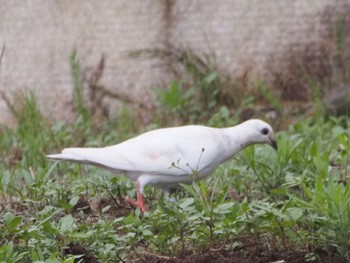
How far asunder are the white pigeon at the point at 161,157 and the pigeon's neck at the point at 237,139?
0.09m

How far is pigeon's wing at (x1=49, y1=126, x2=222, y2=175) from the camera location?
6.73 m

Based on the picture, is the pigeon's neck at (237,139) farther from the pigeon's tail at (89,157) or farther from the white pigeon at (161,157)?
the pigeon's tail at (89,157)

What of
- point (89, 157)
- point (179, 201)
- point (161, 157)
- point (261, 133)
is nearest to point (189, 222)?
point (179, 201)

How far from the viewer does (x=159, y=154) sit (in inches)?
268

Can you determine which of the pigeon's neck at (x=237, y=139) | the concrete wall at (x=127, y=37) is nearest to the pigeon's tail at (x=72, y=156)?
the pigeon's neck at (x=237, y=139)

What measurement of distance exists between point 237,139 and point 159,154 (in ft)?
2.09

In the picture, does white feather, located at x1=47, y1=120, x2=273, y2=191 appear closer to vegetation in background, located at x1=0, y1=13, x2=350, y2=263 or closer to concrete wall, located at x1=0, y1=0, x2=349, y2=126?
vegetation in background, located at x1=0, y1=13, x2=350, y2=263

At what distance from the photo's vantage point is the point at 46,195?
20.7 ft

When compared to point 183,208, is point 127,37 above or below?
below

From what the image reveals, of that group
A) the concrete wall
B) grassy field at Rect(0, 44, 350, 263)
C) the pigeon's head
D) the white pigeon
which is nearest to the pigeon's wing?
the white pigeon

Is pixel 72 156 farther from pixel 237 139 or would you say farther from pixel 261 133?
pixel 261 133

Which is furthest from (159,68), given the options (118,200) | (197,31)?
(118,200)

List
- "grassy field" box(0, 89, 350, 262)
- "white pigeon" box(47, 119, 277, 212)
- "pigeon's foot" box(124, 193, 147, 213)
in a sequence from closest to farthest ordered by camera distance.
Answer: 1. "grassy field" box(0, 89, 350, 262)
2. "pigeon's foot" box(124, 193, 147, 213)
3. "white pigeon" box(47, 119, 277, 212)

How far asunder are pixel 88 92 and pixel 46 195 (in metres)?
4.31
